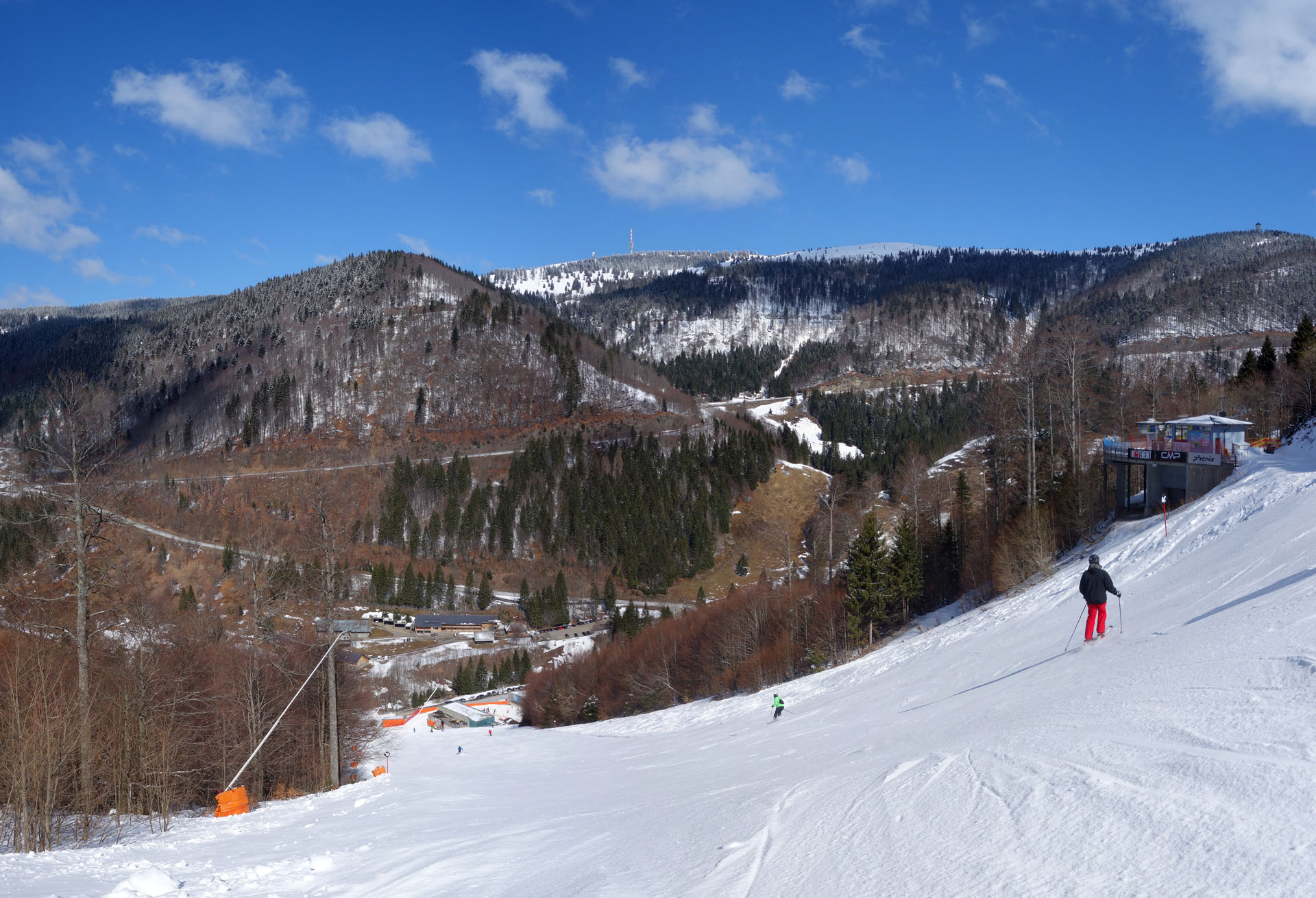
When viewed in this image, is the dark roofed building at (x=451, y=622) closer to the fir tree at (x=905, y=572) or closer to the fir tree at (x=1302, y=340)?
the fir tree at (x=905, y=572)

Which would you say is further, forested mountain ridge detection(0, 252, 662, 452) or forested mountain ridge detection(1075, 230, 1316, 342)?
forested mountain ridge detection(1075, 230, 1316, 342)

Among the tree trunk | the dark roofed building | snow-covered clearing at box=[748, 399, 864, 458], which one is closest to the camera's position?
the tree trunk

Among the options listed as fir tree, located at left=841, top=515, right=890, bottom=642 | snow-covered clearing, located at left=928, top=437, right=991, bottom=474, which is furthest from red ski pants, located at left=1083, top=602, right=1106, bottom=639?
snow-covered clearing, located at left=928, top=437, right=991, bottom=474

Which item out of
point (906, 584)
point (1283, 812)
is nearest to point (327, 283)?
point (906, 584)

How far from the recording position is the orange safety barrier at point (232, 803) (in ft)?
46.6

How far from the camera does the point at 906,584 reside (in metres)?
38.4

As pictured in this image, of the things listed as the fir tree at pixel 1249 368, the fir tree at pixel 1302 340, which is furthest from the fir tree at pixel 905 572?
the fir tree at pixel 1249 368

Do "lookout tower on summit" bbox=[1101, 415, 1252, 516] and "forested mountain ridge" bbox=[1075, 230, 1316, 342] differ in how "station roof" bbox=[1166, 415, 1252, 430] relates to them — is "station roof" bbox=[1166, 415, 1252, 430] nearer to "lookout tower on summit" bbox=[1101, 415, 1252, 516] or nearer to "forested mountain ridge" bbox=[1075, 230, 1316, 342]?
"lookout tower on summit" bbox=[1101, 415, 1252, 516]

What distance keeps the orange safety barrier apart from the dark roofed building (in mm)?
64107

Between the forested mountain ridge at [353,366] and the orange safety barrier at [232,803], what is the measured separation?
125779mm

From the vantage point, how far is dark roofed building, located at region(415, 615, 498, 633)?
76.6 metres

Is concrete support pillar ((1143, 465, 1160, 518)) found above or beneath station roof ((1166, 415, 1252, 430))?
beneath

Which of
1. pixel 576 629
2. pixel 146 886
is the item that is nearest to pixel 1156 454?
pixel 146 886

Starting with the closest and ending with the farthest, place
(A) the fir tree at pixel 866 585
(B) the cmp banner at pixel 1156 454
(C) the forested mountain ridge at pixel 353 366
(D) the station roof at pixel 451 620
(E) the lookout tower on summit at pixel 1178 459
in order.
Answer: (E) the lookout tower on summit at pixel 1178 459 < (B) the cmp banner at pixel 1156 454 < (A) the fir tree at pixel 866 585 < (D) the station roof at pixel 451 620 < (C) the forested mountain ridge at pixel 353 366
